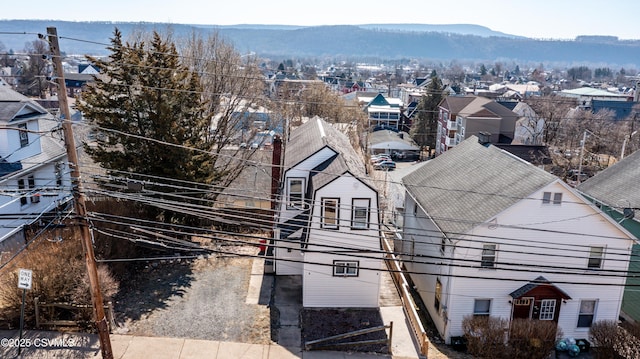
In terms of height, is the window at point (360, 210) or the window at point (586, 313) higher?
the window at point (360, 210)

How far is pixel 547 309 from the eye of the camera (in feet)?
65.5

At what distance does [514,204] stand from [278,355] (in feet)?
34.4

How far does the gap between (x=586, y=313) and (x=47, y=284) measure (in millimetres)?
20780

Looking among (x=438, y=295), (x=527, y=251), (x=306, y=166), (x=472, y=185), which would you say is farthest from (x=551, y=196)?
(x=306, y=166)

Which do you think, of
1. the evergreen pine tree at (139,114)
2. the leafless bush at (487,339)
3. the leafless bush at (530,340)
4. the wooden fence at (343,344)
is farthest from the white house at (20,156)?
the leafless bush at (530,340)

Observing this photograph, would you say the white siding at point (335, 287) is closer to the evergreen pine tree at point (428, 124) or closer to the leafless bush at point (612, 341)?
the leafless bush at point (612, 341)

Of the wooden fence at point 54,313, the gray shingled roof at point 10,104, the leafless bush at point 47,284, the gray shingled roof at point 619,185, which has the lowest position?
the wooden fence at point 54,313

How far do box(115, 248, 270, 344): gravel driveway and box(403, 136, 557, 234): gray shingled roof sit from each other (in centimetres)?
858

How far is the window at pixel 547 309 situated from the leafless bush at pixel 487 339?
2.28m

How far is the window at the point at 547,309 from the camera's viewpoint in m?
19.8

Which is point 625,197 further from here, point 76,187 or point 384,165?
point 384,165

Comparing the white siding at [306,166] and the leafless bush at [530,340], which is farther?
the white siding at [306,166]

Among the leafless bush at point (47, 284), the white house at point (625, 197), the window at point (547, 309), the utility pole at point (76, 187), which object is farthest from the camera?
the white house at point (625, 197)

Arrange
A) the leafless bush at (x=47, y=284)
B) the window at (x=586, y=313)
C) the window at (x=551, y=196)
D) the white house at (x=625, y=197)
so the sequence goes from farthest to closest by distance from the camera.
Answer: the white house at (x=625, y=197)
the window at (x=586, y=313)
the window at (x=551, y=196)
the leafless bush at (x=47, y=284)
